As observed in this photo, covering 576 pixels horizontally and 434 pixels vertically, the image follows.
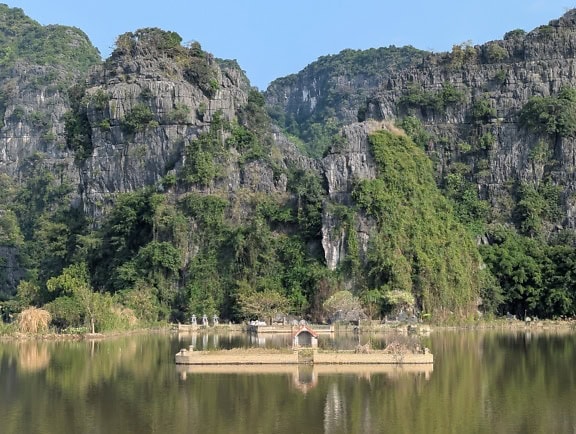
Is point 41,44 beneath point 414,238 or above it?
above

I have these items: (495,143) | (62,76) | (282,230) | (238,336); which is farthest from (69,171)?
(238,336)

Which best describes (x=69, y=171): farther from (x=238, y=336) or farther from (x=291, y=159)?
(x=238, y=336)

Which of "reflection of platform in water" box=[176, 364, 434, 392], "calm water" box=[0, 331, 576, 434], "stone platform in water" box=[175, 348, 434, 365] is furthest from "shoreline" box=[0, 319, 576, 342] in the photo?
"reflection of platform in water" box=[176, 364, 434, 392]

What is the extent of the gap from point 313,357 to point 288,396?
8.80m

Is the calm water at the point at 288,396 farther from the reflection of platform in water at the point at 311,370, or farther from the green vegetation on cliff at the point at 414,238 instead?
the green vegetation on cliff at the point at 414,238

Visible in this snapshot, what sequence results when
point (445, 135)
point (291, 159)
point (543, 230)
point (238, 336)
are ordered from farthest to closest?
point (291, 159), point (445, 135), point (543, 230), point (238, 336)

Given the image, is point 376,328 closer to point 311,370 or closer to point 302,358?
point 302,358

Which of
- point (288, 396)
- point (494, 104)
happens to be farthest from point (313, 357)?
point (494, 104)

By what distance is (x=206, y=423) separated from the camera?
27.1 m

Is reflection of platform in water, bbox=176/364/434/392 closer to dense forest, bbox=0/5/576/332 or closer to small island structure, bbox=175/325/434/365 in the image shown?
small island structure, bbox=175/325/434/365

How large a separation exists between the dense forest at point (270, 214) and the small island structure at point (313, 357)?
18692mm

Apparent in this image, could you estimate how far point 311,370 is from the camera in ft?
125

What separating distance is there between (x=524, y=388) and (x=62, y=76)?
4210 inches

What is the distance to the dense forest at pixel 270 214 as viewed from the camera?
68625mm
